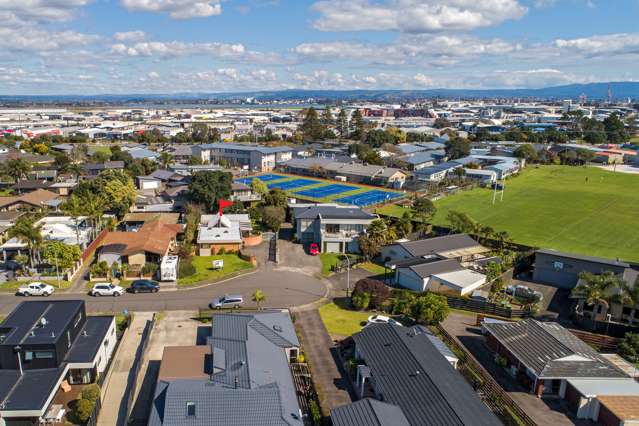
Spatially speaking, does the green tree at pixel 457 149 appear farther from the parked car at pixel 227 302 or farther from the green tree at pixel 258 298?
the parked car at pixel 227 302

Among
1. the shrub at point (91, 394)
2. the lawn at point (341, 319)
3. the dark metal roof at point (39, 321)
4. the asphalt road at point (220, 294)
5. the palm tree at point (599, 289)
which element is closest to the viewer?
the shrub at point (91, 394)

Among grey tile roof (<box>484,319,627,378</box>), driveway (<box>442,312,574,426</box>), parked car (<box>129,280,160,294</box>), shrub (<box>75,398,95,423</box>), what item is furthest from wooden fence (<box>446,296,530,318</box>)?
shrub (<box>75,398,95,423</box>)

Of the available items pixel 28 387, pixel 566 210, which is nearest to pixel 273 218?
pixel 28 387

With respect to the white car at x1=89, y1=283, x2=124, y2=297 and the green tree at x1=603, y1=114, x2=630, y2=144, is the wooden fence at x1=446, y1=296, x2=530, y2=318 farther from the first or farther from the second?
the green tree at x1=603, y1=114, x2=630, y2=144

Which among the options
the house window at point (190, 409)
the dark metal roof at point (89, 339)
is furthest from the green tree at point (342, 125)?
the house window at point (190, 409)

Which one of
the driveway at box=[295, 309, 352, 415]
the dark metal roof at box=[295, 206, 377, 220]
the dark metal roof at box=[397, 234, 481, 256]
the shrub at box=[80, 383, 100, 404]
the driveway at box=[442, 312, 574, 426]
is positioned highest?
the dark metal roof at box=[295, 206, 377, 220]

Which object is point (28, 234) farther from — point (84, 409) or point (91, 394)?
point (84, 409)
